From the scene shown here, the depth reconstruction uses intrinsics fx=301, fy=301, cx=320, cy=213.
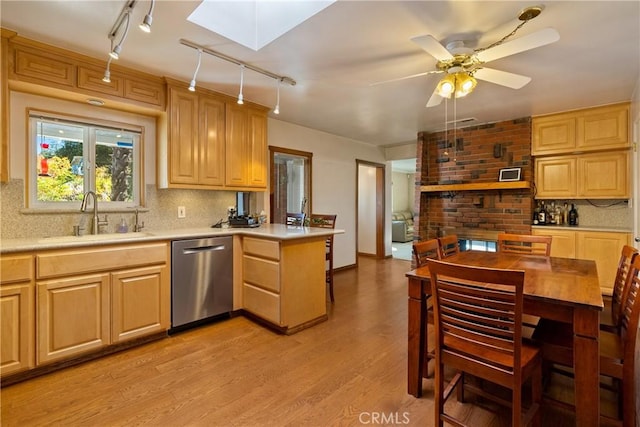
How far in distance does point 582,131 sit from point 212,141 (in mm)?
4462

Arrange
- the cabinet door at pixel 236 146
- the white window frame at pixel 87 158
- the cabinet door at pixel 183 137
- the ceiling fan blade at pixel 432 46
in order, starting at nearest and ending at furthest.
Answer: the ceiling fan blade at pixel 432 46 < the white window frame at pixel 87 158 < the cabinet door at pixel 183 137 < the cabinet door at pixel 236 146

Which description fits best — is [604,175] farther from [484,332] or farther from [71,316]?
[71,316]

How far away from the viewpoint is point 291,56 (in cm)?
A: 243

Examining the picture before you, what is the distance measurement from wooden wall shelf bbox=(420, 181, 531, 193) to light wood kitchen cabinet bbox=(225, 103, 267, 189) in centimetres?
279

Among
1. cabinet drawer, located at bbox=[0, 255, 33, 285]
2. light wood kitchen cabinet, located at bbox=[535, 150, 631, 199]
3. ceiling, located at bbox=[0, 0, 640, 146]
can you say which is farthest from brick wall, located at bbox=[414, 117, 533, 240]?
cabinet drawer, located at bbox=[0, 255, 33, 285]

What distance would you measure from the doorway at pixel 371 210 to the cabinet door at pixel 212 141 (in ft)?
11.7

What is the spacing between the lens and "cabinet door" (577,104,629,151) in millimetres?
3516

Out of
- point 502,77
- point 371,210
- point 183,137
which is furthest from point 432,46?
point 371,210

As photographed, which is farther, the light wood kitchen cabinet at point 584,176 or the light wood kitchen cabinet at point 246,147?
the light wood kitchen cabinet at point 584,176

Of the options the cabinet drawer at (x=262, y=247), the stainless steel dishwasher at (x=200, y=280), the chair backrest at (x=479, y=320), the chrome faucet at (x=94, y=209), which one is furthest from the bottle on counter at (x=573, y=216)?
the chrome faucet at (x=94, y=209)

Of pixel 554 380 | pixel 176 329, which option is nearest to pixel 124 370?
pixel 176 329

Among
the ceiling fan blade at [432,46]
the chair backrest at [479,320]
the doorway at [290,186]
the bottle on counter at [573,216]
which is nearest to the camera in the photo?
the chair backrest at [479,320]

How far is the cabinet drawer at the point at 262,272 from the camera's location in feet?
9.15

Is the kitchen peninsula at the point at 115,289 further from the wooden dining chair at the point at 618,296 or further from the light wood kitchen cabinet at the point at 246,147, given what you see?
the wooden dining chair at the point at 618,296
